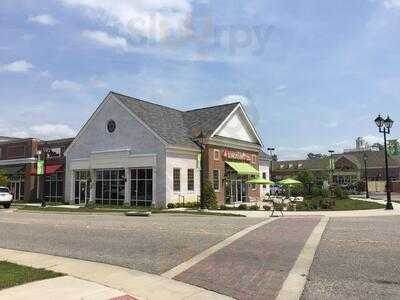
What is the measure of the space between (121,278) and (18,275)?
2105 mm

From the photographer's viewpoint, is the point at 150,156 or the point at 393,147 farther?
the point at 393,147

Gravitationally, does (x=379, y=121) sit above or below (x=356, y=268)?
above

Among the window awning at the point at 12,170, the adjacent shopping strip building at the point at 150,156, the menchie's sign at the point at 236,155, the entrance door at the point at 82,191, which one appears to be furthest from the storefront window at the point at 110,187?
the window awning at the point at 12,170

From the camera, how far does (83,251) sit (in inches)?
539

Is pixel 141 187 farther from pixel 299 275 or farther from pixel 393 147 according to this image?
pixel 299 275

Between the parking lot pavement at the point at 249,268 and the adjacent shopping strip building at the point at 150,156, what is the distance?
2252 centimetres

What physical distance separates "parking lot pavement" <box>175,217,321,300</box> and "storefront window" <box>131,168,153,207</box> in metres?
23.5

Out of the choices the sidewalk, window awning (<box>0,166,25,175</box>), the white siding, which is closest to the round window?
the white siding

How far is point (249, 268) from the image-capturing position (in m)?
10.6

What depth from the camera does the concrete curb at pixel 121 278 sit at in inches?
343

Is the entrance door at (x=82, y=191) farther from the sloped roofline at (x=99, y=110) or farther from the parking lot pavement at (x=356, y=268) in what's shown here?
the parking lot pavement at (x=356, y=268)

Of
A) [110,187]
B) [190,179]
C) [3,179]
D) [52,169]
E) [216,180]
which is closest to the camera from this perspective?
[190,179]

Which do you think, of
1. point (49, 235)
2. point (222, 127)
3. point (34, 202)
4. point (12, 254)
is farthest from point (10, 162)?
point (12, 254)

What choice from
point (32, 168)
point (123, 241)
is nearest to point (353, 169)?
point (32, 168)
